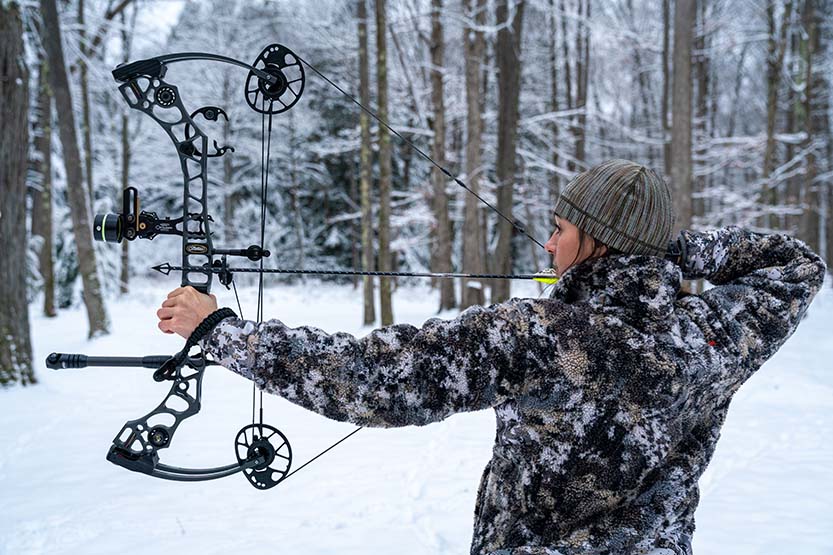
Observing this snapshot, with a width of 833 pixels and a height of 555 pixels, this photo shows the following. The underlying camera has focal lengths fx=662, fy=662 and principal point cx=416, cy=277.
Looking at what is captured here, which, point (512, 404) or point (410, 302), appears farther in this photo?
point (410, 302)

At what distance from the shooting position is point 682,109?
8508 mm

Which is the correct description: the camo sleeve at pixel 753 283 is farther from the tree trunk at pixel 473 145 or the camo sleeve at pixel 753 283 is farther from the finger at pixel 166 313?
the tree trunk at pixel 473 145

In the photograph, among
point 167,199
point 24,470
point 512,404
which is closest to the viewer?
point 512,404

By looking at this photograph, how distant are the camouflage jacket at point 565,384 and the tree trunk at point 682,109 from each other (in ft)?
24.2

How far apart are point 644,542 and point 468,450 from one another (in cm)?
381

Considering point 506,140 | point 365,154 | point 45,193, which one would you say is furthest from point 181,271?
point 45,193

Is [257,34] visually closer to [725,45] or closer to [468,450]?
[725,45]

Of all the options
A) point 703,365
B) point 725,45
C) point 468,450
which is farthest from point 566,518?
point 725,45

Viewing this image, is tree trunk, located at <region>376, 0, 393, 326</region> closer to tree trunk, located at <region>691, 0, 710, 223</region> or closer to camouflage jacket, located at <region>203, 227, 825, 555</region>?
tree trunk, located at <region>691, 0, 710, 223</region>

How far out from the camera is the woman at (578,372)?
1302mm

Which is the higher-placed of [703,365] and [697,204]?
[697,204]

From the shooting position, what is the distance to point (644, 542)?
1456 mm

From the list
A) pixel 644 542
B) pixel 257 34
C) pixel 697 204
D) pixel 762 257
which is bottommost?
pixel 644 542

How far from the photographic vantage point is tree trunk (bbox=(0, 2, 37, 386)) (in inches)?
248
